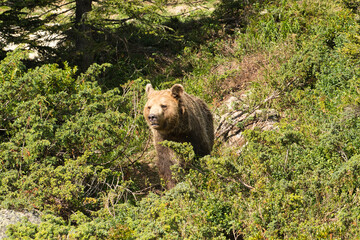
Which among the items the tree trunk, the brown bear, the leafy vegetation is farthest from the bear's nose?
the tree trunk

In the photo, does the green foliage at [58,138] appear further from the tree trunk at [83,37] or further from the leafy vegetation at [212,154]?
the tree trunk at [83,37]

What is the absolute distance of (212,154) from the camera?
7984mm

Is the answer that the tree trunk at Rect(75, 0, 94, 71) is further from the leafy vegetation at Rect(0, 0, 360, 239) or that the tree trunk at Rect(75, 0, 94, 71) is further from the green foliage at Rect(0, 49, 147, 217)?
the green foliage at Rect(0, 49, 147, 217)

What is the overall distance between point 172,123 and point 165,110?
0.22 meters

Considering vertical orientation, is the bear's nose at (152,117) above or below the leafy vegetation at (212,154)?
above

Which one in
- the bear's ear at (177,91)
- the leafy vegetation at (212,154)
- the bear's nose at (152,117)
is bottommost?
the leafy vegetation at (212,154)

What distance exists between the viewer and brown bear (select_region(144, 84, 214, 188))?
6.55 metres

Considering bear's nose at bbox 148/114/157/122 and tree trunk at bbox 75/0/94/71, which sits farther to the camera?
tree trunk at bbox 75/0/94/71

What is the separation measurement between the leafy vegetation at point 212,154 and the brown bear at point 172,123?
1.30 ft

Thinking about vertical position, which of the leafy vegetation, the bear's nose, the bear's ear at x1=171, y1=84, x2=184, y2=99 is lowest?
the leafy vegetation

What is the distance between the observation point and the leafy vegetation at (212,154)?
484 cm

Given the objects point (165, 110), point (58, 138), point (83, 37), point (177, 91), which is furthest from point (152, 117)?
point (83, 37)

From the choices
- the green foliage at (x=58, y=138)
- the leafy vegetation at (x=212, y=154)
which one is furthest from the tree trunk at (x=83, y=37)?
the green foliage at (x=58, y=138)

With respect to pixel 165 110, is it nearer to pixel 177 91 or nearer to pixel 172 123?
pixel 172 123
